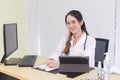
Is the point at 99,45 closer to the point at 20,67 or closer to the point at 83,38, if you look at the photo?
the point at 83,38

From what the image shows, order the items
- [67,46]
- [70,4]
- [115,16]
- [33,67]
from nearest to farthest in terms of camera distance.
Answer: [33,67] < [67,46] < [115,16] < [70,4]

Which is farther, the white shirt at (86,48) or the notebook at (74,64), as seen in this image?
the white shirt at (86,48)

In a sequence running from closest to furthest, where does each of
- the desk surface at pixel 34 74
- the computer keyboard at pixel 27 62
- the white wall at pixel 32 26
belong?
the desk surface at pixel 34 74, the computer keyboard at pixel 27 62, the white wall at pixel 32 26

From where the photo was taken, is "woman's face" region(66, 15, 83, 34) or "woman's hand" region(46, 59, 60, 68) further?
"woman's face" region(66, 15, 83, 34)

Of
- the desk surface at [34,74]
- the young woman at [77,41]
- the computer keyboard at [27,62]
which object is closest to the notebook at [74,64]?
the desk surface at [34,74]

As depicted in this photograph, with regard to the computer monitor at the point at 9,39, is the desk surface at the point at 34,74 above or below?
below

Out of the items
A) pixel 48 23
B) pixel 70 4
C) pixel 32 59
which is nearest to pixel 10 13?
pixel 48 23

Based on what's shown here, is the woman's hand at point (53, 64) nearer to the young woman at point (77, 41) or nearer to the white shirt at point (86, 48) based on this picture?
the young woman at point (77, 41)

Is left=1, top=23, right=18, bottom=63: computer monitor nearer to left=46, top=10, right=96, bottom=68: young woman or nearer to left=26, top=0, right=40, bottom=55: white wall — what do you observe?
left=46, top=10, right=96, bottom=68: young woman

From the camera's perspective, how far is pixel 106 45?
258cm

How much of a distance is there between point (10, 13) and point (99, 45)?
177 centimetres

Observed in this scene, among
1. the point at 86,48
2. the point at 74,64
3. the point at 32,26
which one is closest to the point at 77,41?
the point at 86,48

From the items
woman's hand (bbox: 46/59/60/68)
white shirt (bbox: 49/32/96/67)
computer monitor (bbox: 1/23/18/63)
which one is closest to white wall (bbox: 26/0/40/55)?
computer monitor (bbox: 1/23/18/63)

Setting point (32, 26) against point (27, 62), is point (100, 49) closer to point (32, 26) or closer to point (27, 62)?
point (27, 62)
